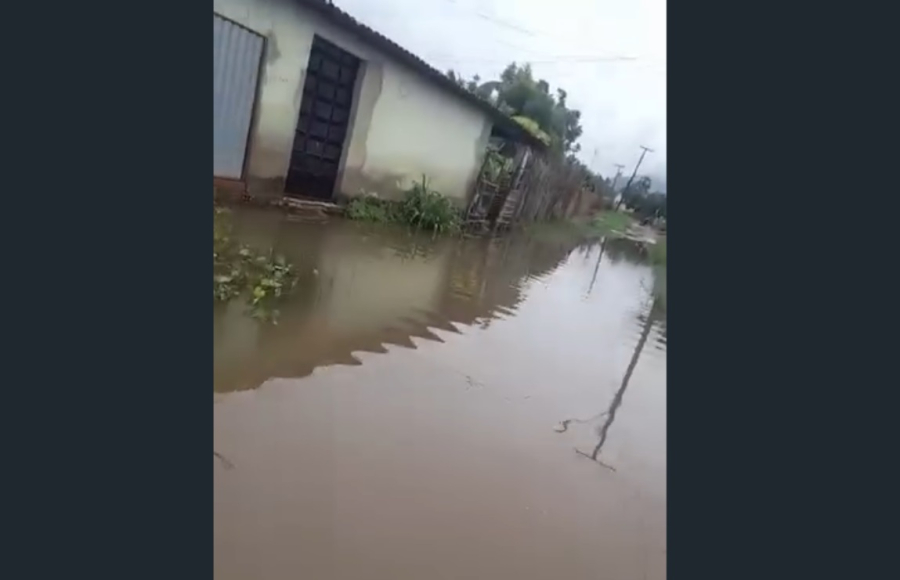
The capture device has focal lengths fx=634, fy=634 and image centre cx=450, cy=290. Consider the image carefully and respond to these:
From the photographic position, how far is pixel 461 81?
4.18 metres

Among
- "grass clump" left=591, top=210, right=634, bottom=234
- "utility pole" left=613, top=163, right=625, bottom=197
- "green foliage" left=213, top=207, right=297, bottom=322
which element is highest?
"utility pole" left=613, top=163, right=625, bottom=197

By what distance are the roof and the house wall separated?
3.1 inches

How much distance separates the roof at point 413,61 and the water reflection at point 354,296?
1.16 metres

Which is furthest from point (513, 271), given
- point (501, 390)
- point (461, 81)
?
point (501, 390)

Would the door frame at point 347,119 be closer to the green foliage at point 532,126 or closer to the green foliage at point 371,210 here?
the green foliage at point 371,210

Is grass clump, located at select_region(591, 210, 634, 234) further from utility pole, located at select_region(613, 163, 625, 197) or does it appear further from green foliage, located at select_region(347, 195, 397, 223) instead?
green foliage, located at select_region(347, 195, 397, 223)

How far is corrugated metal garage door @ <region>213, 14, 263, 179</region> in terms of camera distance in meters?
4.09

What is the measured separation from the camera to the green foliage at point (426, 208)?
4949 millimetres

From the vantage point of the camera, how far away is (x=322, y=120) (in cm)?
467

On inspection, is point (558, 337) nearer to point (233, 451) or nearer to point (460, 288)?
point (460, 288)

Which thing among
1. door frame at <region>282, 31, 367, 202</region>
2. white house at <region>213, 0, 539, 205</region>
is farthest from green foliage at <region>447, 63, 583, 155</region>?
door frame at <region>282, 31, 367, 202</region>

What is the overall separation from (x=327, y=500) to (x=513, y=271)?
166 inches

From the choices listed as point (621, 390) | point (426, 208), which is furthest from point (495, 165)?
point (621, 390)

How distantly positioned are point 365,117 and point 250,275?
1982mm
